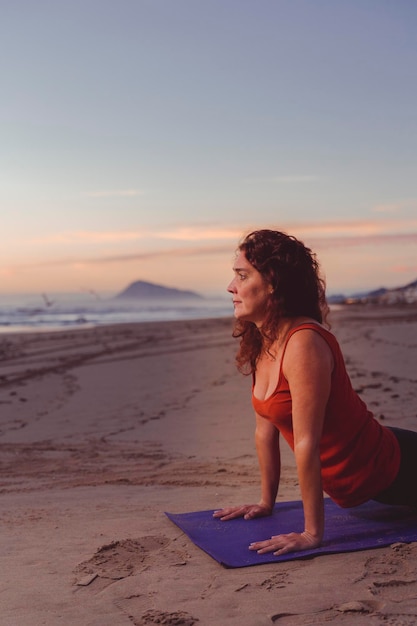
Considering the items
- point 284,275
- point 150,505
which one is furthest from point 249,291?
point 150,505

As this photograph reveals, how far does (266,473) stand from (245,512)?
9.2 inches


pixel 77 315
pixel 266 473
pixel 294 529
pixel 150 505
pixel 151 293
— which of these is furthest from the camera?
pixel 151 293

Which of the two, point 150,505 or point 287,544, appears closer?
point 287,544

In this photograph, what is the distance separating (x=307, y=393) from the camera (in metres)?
3.09

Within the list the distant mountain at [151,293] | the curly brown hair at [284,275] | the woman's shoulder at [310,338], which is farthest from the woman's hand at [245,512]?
the distant mountain at [151,293]

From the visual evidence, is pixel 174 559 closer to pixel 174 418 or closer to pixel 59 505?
pixel 59 505

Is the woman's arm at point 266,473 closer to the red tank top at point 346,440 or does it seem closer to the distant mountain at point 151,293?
the red tank top at point 346,440

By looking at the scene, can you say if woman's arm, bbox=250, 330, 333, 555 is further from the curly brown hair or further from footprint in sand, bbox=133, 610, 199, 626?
footprint in sand, bbox=133, 610, 199, 626

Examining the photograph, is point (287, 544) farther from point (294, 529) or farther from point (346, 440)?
point (346, 440)

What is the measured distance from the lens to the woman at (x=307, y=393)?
313 cm

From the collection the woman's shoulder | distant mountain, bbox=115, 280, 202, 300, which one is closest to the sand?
the woman's shoulder

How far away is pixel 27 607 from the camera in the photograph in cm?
274

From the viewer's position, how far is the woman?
3127mm

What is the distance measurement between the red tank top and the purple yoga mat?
0.18 metres
